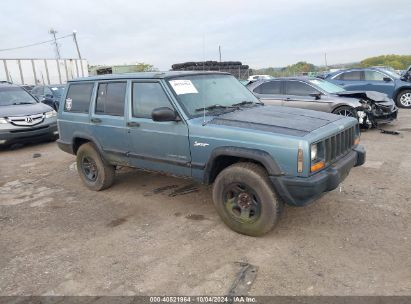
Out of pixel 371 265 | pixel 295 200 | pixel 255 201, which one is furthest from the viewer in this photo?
pixel 255 201

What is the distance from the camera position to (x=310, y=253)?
11.7 ft

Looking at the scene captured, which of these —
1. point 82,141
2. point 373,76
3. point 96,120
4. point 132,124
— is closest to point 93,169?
point 82,141

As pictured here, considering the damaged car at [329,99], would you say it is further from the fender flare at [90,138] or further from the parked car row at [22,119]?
the parked car row at [22,119]

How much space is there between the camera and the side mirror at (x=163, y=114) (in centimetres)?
406

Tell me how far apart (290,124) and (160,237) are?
192 centimetres

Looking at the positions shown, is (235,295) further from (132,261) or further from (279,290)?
(132,261)

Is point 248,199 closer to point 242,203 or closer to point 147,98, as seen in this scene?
point 242,203

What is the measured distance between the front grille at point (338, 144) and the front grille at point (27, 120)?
26.3 ft

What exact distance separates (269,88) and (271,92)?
0.43 feet

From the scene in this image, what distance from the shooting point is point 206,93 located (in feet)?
15.2

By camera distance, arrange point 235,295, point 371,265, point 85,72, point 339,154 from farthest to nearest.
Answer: point 85,72
point 339,154
point 371,265
point 235,295

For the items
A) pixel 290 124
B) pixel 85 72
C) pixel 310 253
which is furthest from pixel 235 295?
pixel 85 72

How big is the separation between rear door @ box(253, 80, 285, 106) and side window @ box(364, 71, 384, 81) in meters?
5.72

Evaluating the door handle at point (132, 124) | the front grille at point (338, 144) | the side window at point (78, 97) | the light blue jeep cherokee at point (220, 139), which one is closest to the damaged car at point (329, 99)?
the light blue jeep cherokee at point (220, 139)
